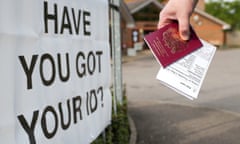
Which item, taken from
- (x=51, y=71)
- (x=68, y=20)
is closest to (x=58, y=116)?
(x=51, y=71)

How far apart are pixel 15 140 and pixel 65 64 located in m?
0.77

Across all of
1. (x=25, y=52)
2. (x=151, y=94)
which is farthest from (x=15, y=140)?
(x=151, y=94)

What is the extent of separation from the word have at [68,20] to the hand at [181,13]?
2.36 ft

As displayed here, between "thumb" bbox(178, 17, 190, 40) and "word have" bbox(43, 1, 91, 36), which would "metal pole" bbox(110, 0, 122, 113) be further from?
"thumb" bbox(178, 17, 190, 40)

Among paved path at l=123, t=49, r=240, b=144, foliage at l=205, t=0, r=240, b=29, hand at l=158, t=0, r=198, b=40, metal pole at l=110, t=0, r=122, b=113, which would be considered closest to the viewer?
hand at l=158, t=0, r=198, b=40

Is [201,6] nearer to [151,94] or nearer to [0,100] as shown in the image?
[151,94]

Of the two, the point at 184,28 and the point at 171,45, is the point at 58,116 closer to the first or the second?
the point at 171,45

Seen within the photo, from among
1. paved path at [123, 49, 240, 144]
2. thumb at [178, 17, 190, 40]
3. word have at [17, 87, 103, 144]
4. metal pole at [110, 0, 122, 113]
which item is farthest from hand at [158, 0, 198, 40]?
paved path at [123, 49, 240, 144]

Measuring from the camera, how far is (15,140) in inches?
82.4

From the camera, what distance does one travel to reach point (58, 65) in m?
2.59

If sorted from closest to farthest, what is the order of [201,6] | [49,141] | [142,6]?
1. [49,141]
2. [142,6]
3. [201,6]

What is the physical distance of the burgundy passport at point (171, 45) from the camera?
2.41 metres

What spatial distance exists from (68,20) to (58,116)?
2.31 ft

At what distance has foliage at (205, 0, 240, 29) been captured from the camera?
5534 centimetres
